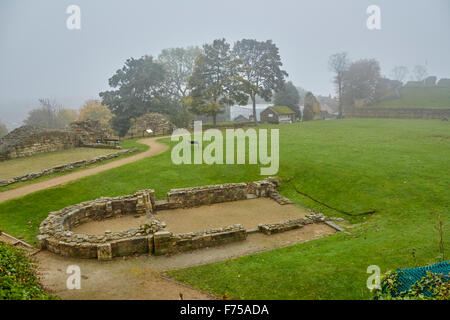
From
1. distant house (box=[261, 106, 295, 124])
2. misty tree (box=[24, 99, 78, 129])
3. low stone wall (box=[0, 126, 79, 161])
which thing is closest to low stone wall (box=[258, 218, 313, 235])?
low stone wall (box=[0, 126, 79, 161])

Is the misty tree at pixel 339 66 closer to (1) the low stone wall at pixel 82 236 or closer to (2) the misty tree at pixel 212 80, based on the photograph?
(2) the misty tree at pixel 212 80

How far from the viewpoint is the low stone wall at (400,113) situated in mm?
51275

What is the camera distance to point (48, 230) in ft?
38.7

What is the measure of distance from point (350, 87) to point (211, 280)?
6762 cm

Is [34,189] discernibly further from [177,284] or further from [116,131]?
[116,131]

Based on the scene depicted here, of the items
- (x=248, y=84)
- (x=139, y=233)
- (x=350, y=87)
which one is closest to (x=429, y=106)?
(x=350, y=87)

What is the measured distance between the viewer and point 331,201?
53.8ft

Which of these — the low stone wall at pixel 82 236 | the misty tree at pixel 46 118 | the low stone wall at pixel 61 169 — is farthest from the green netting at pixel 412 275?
the misty tree at pixel 46 118

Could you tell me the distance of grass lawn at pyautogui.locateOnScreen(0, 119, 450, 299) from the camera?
8.16 m

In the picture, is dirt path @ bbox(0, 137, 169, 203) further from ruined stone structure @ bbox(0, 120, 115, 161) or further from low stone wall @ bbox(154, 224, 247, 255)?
low stone wall @ bbox(154, 224, 247, 255)

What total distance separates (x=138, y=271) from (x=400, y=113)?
61970 mm

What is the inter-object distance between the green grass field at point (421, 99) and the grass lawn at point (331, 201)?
3545 centimetres

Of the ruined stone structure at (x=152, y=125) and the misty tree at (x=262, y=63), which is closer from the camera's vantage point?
the ruined stone structure at (x=152, y=125)

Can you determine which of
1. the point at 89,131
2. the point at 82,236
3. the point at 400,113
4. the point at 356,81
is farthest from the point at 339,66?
the point at 82,236
